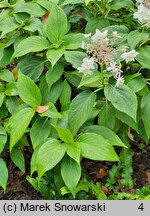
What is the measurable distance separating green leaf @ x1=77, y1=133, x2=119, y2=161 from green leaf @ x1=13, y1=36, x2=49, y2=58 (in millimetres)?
548

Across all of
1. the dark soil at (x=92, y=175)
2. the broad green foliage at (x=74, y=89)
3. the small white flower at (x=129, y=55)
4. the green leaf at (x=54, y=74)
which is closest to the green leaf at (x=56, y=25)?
the broad green foliage at (x=74, y=89)

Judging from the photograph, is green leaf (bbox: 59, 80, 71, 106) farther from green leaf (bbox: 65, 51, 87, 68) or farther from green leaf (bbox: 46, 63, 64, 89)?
green leaf (bbox: 65, 51, 87, 68)

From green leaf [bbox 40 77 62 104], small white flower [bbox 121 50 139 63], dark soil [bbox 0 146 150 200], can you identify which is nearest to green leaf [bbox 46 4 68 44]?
green leaf [bbox 40 77 62 104]

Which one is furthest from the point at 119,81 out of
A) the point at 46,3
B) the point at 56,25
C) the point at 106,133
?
the point at 46,3

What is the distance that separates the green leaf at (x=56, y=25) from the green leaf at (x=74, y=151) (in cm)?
60

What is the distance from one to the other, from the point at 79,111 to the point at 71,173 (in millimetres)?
322

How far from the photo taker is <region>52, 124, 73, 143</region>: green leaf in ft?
6.41

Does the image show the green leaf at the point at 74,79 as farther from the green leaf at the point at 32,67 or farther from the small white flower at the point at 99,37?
the small white flower at the point at 99,37

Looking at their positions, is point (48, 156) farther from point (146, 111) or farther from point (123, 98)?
point (146, 111)

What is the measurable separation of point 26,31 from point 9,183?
1045 millimetres

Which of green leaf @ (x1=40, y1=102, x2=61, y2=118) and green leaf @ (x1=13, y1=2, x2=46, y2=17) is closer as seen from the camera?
green leaf @ (x1=40, y1=102, x2=61, y2=118)

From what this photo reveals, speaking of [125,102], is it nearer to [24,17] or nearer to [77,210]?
[77,210]

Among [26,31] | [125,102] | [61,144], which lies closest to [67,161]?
[61,144]

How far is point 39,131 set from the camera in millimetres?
2137
